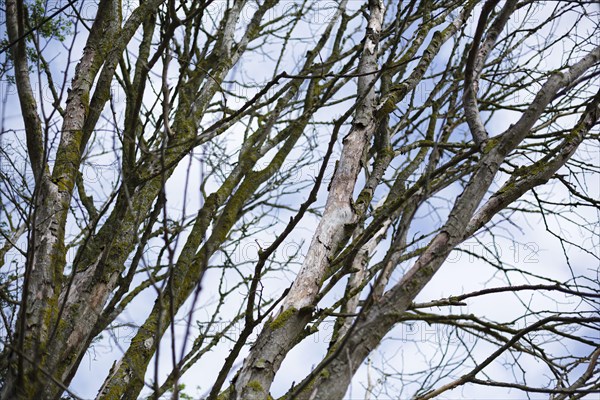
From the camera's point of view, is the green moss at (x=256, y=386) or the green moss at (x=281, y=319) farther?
the green moss at (x=281, y=319)

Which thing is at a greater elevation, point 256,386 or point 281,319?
point 281,319

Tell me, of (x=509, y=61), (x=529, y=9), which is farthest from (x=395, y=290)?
(x=509, y=61)

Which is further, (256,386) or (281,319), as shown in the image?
(281,319)

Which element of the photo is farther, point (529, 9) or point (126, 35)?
point (529, 9)

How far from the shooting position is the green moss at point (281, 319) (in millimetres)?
1932

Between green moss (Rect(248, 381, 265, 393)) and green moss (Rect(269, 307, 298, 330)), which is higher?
green moss (Rect(269, 307, 298, 330))

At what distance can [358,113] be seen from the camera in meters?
2.64

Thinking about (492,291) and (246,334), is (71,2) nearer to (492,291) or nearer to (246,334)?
(246,334)

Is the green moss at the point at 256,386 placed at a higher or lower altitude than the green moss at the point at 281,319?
lower

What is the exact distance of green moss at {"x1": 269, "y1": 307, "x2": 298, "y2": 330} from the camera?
1.93 meters

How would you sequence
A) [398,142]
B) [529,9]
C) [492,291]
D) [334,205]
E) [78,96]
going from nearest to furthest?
[492,291]
[334,205]
[78,96]
[529,9]
[398,142]

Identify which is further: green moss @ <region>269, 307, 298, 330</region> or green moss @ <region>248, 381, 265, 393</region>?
green moss @ <region>269, 307, 298, 330</region>

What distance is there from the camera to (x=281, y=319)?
6.38 ft

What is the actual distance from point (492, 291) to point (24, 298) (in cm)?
142
